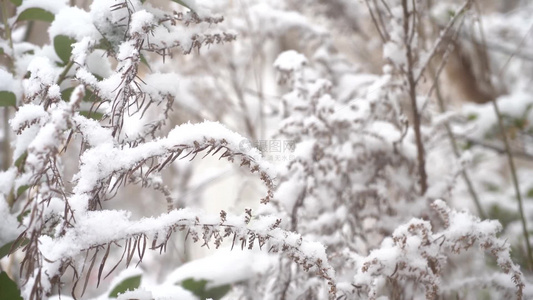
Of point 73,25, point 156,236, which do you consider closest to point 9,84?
point 73,25

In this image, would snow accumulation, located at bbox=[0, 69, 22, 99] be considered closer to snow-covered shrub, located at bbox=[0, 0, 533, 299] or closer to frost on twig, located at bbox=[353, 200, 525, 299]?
snow-covered shrub, located at bbox=[0, 0, 533, 299]

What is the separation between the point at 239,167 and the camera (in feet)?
3.12

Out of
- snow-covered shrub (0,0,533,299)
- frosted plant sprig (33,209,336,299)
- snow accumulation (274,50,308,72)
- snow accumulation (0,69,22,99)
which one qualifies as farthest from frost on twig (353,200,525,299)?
snow accumulation (0,69,22,99)

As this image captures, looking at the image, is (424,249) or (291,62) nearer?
(424,249)

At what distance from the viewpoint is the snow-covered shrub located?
543 millimetres

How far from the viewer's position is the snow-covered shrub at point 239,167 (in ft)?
1.78

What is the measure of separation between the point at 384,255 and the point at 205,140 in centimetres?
35

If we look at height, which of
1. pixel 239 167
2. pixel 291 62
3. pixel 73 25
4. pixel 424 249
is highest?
pixel 291 62

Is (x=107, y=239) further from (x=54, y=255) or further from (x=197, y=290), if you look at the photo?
(x=197, y=290)

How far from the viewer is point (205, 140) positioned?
21.3 inches

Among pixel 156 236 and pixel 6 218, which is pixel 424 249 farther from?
pixel 6 218

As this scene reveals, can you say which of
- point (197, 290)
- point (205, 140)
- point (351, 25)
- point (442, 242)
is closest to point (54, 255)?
→ point (205, 140)

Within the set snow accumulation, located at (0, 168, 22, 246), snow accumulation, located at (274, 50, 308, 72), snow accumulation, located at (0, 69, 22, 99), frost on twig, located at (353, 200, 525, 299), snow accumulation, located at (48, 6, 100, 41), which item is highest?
snow accumulation, located at (274, 50, 308, 72)

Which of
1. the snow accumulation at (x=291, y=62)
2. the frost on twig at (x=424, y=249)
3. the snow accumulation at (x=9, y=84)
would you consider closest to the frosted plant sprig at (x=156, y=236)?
the frost on twig at (x=424, y=249)
